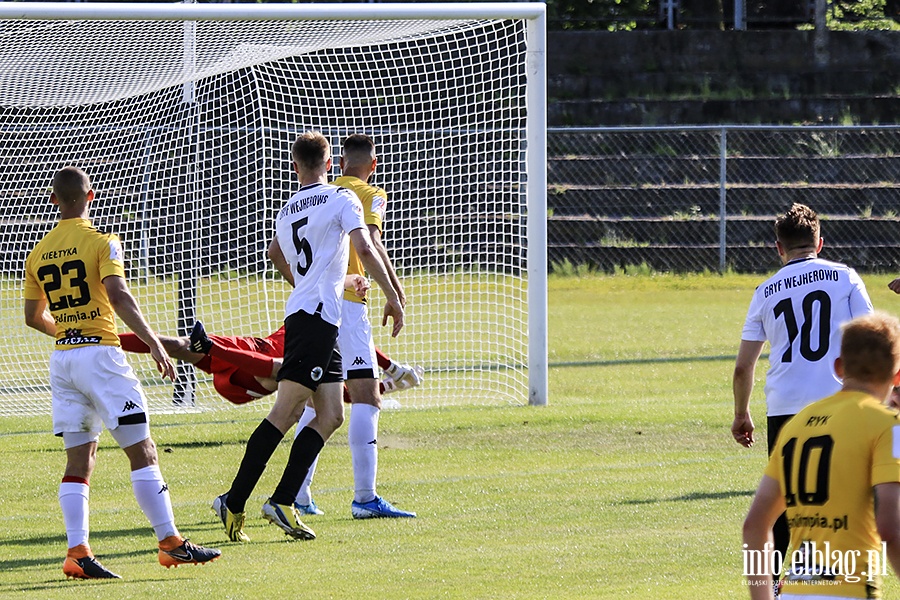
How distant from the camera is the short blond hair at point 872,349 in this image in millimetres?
3578

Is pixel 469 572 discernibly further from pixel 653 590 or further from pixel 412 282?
pixel 412 282

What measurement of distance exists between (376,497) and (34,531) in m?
1.83

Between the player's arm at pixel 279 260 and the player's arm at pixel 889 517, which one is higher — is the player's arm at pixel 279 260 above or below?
above

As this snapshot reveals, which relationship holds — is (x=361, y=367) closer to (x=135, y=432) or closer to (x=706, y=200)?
(x=135, y=432)

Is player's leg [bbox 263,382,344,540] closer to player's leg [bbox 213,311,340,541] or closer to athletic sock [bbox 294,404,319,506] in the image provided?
player's leg [bbox 213,311,340,541]

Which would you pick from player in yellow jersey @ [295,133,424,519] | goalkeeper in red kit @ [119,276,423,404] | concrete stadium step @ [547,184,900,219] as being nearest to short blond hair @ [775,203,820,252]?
player in yellow jersey @ [295,133,424,519]

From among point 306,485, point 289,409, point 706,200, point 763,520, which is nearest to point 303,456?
point 289,409

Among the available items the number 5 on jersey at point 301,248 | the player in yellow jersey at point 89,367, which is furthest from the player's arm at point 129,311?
the number 5 on jersey at point 301,248

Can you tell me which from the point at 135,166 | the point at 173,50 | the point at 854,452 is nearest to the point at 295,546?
the point at 854,452

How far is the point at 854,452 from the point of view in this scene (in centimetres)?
351

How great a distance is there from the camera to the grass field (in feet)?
18.8

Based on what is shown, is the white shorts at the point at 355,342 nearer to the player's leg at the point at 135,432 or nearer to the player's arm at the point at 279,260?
the player's arm at the point at 279,260

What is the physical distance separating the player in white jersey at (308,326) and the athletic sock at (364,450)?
518mm

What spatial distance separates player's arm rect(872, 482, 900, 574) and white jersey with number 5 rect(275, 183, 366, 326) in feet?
12.0
